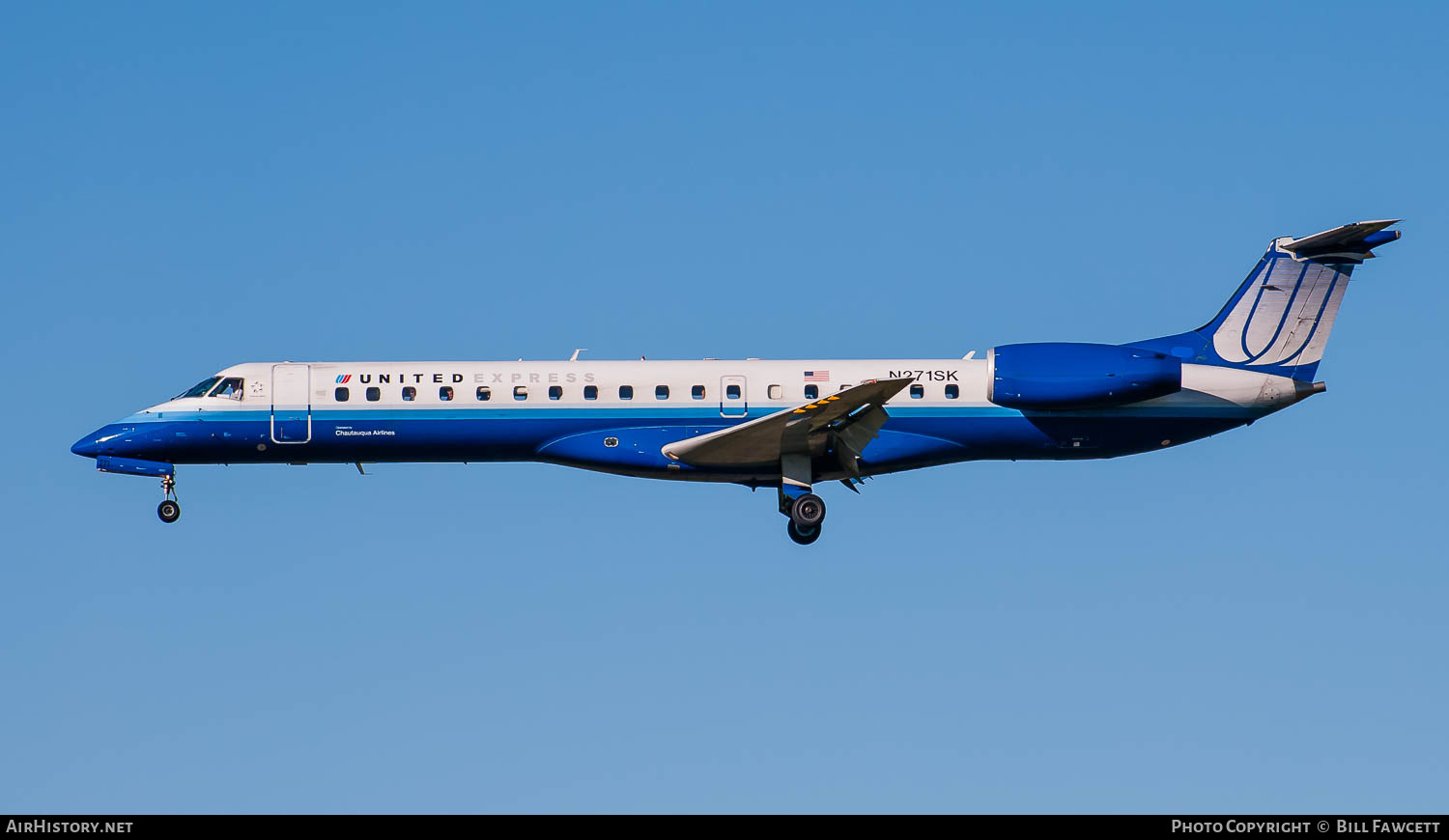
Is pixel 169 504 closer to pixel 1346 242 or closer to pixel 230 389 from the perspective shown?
pixel 230 389

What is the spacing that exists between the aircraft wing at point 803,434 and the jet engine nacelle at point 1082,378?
112 inches

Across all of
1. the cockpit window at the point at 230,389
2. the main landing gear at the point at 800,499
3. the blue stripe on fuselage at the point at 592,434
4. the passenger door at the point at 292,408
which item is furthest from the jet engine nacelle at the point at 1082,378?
the cockpit window at the point at 230,389

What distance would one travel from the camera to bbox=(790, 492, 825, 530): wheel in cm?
3247

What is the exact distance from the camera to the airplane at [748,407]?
3303cm

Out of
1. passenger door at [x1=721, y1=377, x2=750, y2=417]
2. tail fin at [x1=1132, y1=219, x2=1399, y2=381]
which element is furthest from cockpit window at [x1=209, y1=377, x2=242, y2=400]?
tail fin at [x1=1132, y1=219, x2=1399, y2=381]

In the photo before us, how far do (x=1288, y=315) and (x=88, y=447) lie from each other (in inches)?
932

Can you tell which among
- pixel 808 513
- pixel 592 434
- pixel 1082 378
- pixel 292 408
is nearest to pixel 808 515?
pixel 808 513

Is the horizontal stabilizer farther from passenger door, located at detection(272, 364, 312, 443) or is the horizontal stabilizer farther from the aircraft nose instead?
the aircraft nose

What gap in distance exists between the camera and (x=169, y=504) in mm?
33906
